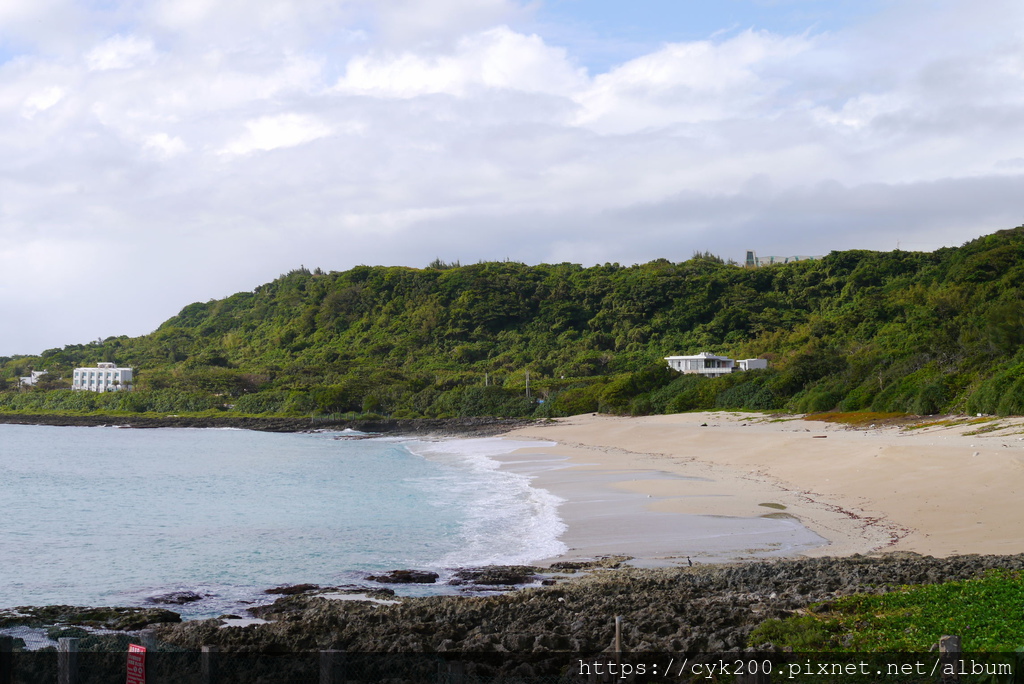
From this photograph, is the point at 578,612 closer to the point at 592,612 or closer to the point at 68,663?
the point at 592,612

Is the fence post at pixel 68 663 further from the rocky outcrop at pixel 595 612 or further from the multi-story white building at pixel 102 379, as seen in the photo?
the multi-story white building at pixel 102 379

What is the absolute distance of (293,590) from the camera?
10.8m

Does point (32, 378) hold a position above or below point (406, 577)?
above

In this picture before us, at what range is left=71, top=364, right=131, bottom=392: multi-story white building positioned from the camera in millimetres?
102438

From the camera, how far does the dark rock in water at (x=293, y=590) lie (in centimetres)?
1069

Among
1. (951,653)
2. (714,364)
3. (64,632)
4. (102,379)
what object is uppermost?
(714,364)

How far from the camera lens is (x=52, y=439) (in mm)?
58688

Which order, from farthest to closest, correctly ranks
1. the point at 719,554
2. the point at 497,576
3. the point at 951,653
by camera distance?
1. the point at 719,554
2. the point at 497,576
3. the point at 951,653

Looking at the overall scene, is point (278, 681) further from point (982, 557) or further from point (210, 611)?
point (982, 557)

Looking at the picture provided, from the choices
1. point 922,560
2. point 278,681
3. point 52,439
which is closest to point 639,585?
point 922,560

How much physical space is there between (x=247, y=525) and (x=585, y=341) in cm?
7684

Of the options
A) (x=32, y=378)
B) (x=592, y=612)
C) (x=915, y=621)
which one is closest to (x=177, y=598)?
(x=592, y=612)

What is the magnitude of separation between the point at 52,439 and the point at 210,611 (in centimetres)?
5770

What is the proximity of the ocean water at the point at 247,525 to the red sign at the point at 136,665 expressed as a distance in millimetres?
4968
